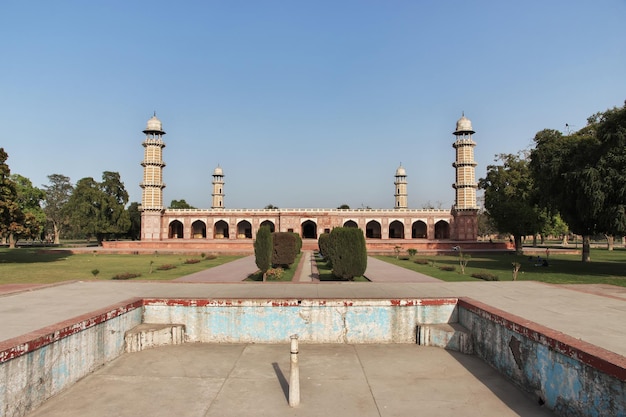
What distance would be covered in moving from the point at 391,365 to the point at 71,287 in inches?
312

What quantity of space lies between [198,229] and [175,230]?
3050 millimetres

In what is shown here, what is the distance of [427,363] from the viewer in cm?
605

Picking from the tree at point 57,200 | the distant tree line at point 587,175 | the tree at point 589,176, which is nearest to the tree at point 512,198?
the distant tree line at point 587,175

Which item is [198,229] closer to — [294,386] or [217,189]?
[217,189]

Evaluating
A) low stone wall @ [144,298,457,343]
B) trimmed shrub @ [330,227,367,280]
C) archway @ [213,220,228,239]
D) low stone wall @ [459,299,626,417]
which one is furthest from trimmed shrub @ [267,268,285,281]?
archway @ [213,220,228,239]

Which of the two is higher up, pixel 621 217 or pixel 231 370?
pixel 621 217

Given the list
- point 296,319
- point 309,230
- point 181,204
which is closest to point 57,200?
point 181,204

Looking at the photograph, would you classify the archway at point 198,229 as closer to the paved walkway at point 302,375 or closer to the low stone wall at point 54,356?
the paved walkway at point 302,375

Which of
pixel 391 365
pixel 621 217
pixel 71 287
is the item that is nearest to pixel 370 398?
pixel 391 365

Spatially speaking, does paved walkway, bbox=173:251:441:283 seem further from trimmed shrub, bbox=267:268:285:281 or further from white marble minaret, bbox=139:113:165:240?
white marble minaret, bbox=139:113:165:240

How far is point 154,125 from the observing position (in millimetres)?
47781

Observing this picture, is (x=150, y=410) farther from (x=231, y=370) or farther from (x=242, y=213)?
(x=242, y=213)

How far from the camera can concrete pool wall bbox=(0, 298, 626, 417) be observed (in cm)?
404

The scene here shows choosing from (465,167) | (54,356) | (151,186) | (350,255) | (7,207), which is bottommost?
(54,356)
